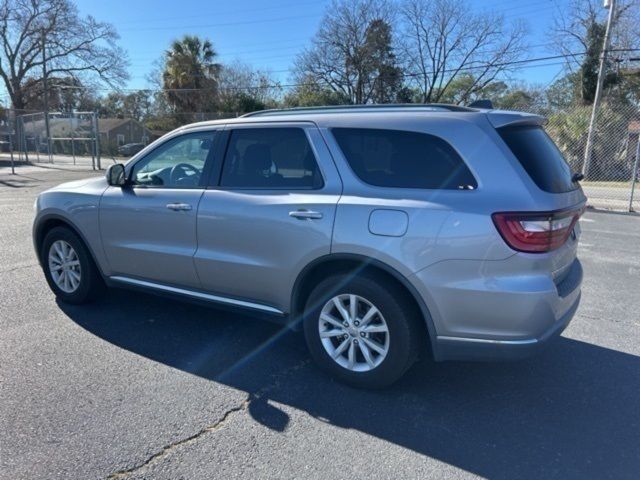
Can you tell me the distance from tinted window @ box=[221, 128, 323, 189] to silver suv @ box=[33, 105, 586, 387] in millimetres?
11

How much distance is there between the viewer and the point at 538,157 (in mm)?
3195

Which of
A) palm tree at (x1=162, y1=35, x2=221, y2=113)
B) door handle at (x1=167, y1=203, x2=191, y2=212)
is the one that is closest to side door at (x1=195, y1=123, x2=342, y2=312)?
door handle at (x1=167, y1=203, x2=191, y2=212)

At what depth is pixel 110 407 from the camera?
317 centimetres

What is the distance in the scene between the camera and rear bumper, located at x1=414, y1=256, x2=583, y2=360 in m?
2.87

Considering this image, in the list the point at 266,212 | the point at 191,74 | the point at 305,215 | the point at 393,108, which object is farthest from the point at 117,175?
the point at 191,74

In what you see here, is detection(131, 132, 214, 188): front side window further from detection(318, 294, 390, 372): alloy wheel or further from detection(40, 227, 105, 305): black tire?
detection(318, 294, 390, 372): alloy wheel

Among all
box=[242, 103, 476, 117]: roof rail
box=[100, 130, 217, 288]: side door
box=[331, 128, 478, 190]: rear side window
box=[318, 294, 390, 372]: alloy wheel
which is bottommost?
box=[318, 294, 390, 372]: alloy wheel

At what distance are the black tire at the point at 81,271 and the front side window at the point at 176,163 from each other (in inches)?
36.9

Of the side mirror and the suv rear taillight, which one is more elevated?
the side mirror

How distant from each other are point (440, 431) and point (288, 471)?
37.7 inches

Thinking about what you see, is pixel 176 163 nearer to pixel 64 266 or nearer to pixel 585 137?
pixel 64 266

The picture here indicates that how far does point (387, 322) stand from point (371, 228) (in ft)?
2.01

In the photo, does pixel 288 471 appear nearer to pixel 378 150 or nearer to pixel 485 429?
pixel 485 429

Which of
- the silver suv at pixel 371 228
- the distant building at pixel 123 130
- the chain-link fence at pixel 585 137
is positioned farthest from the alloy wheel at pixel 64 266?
the distant building at pixel 123 130
